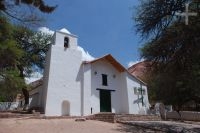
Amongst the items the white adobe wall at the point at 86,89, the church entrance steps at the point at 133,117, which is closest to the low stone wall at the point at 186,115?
the church entrance steps at the point at 133,117

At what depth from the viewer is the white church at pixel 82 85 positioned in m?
22.9

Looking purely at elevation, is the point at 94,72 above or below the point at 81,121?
above

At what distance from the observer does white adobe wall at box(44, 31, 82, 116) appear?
2238 centimetres

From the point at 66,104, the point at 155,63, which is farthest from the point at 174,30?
the point at 66,104

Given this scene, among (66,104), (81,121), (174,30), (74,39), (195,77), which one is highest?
(74,39)

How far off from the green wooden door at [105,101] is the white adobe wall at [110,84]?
404 mm

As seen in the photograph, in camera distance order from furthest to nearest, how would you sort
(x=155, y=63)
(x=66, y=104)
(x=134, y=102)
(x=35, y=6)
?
1. (x=134, y=102)
2. (x=66, y=104)
3. (x=155, y=63)
4. (x=35, y=6)

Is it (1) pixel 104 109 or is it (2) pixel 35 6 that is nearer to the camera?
(2) pixel 35 6

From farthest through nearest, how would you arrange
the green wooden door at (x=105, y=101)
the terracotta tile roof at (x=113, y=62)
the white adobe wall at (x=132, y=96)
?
the terracotta tile roof at (x=113, y=62) → the white adobe wall at (x=132, y=96) → the green wooden door at (x=105, y=101)

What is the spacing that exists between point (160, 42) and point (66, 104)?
1180 centimetres

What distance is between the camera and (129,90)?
27.1 m

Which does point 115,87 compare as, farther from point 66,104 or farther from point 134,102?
point 66,104

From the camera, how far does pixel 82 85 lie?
24.3m

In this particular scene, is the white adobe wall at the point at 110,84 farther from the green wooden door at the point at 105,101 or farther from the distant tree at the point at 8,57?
the distant tree at the point at 8,57
